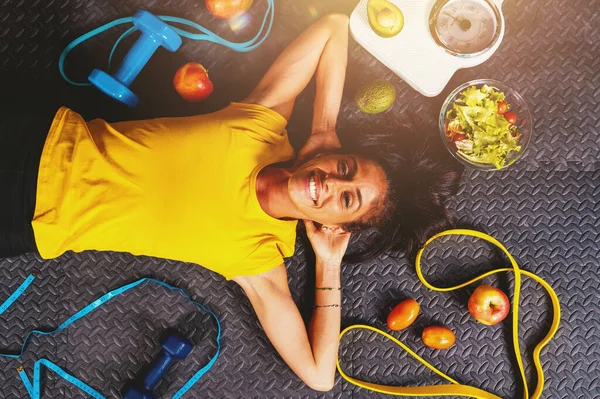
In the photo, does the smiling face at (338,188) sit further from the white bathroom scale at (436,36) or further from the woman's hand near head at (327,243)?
the white bathroom scale at (436,36)

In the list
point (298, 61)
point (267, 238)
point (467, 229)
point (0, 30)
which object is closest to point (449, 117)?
point (467, 229)

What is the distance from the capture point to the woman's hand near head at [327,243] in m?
1.10

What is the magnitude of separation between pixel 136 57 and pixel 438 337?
100 centimetres

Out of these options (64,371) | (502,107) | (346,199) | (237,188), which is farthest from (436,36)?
(64,371)

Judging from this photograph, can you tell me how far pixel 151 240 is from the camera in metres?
1.01

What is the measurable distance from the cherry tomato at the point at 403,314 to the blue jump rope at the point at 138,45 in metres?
0.76

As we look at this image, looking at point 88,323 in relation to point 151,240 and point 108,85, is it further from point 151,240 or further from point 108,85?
point 108,85

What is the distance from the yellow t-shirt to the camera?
963 mm

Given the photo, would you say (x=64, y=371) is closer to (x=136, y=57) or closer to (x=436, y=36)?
(x=136, y=57)

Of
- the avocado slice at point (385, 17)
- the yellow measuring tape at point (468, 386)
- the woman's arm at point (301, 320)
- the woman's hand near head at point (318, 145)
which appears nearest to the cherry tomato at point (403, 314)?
the yellow measuring tape at point (468, 386)

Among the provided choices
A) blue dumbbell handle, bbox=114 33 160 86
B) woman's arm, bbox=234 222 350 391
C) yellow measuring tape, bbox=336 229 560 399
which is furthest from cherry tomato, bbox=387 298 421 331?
blue dumbbell handle, bbox=114 33 160 86

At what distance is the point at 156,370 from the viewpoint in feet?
3.73

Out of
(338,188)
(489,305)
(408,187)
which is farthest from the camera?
(489,305)

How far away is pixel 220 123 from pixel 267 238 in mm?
278
